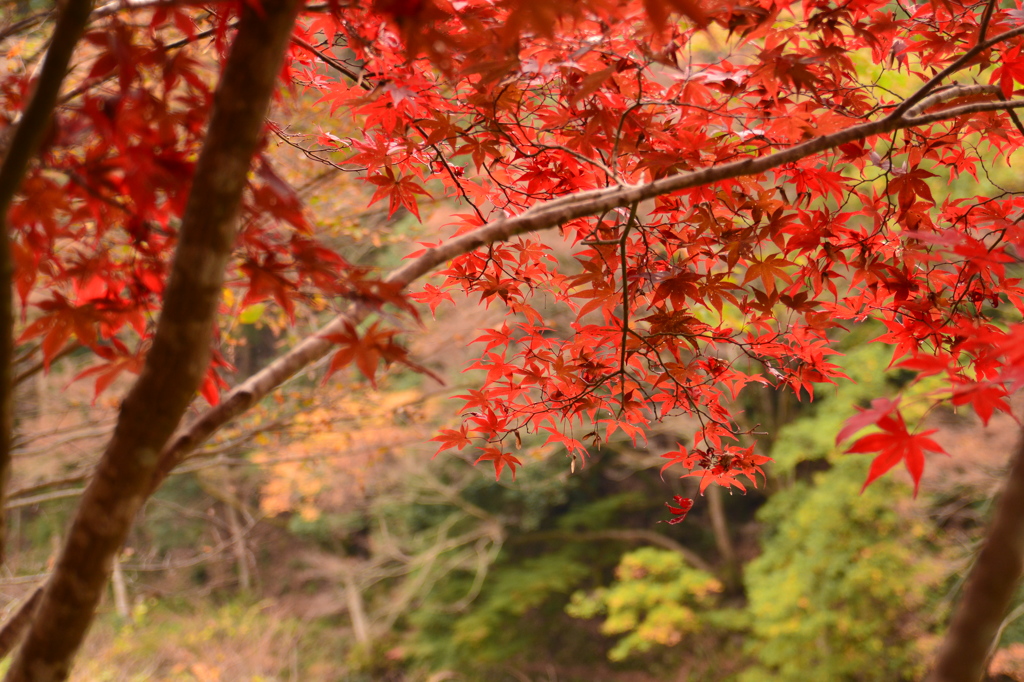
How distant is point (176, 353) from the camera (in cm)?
61

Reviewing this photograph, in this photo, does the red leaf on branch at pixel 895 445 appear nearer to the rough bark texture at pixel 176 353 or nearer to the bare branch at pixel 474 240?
the bare branch at pixel 474 240

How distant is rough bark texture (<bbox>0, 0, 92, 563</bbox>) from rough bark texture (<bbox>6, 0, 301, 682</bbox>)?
11 centimetres

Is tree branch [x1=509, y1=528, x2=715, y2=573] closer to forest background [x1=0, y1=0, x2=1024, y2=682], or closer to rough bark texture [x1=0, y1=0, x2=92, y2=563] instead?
forest background [x1=0, y1=0, x2=1024, y2=682]

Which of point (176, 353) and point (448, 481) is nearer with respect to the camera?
point (176, 353)

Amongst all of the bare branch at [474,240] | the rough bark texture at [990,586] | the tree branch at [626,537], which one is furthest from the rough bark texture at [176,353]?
the tree branch at [626,537]

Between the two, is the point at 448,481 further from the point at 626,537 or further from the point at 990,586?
the point at 990,586

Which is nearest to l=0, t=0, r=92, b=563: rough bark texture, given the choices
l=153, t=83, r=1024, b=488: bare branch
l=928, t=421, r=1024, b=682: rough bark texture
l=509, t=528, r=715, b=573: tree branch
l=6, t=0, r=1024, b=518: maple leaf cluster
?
l=6, t=0, r=1024, b=518: maple leaf cluster

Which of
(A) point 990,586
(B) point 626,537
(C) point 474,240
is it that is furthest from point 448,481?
(A) point 990,586

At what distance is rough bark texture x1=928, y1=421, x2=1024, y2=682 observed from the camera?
44 cm

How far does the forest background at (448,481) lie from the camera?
105cm

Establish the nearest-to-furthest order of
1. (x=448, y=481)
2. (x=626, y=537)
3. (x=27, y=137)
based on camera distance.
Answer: (x=27, y=137) < (x=626, y=537) < (x=448, y=481)

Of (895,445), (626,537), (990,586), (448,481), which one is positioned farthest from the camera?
(448,481)

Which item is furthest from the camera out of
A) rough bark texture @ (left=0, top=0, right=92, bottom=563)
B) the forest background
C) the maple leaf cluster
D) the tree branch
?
the tree branch

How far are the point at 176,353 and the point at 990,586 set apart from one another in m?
0.71
